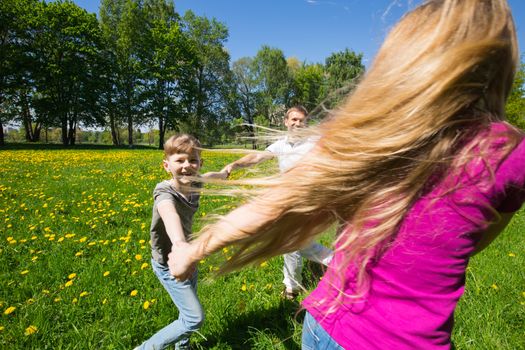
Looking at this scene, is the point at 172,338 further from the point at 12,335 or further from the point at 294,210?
the point at 294,210

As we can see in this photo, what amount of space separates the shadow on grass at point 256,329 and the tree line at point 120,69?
25492mm

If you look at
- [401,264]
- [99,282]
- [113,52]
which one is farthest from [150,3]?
[401,264]

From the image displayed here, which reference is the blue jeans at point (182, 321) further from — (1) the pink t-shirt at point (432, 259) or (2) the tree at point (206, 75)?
(2) the tree at point (206, 75)

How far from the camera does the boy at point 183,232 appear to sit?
7.58 ft

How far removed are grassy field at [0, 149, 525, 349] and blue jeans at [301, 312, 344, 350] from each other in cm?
42

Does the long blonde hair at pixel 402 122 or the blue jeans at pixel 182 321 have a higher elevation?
the long blonde hair at pixel 402 122

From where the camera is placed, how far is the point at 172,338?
232 cm

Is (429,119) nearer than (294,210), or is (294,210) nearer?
(429,119)

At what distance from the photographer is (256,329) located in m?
2.76

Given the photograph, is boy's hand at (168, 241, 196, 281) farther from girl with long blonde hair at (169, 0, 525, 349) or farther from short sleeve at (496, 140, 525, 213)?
short sleeve at (496, 140, 525, 213)

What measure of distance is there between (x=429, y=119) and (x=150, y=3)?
4571cm

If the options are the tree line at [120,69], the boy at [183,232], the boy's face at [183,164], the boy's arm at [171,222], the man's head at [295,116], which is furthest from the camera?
the tree line at [120,69]

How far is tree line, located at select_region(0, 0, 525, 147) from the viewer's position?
30500 mm

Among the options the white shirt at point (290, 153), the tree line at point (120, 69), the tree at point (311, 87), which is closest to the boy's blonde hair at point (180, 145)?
the tree at point (311, 87)
